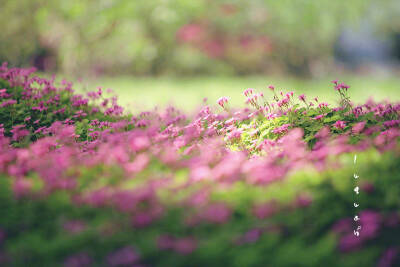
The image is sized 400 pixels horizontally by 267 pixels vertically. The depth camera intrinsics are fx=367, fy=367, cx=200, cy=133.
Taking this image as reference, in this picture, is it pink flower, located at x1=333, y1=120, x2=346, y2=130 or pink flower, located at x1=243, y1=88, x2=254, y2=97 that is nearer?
pink flower, located at x1=333, y1=120, x2=346, y2=130

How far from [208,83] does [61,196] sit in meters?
12.7

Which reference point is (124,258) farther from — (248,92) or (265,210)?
(248,92)

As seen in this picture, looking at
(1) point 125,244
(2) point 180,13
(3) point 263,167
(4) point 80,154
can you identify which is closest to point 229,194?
(3) point 263,167

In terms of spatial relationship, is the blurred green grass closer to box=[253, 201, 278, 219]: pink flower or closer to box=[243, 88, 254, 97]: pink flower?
box=[243, 88, 254, 97]: pink flower

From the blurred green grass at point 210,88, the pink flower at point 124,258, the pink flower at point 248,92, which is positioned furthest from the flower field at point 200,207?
the blurred green grass at point 210,88

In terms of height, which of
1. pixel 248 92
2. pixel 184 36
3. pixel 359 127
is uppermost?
pixel 184 36

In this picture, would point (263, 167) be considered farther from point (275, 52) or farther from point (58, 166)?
point (275, 52)

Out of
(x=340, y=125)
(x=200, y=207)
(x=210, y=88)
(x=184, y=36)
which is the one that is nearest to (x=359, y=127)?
(x=340, y=125)

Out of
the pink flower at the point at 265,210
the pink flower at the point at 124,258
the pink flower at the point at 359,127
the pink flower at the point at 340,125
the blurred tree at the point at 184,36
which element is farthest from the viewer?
the blurred tree at the point at 184,36

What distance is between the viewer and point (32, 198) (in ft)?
7.11

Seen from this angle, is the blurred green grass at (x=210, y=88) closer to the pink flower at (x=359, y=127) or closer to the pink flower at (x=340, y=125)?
the pink flower at (x=340, y=125)

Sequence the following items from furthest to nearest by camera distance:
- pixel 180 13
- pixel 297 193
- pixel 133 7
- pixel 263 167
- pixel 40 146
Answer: pixel 180 13
pixel 133 7
pixel 40 146
pixel 263 167
pixel 297 193

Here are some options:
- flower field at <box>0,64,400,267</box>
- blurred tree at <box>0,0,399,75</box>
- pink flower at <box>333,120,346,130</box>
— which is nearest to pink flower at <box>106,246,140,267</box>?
flower field at <box>0,64,400,267</box>

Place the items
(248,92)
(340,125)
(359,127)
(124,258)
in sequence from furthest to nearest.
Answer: (248,92) < (340,125) < (359,127) < (124,258)
